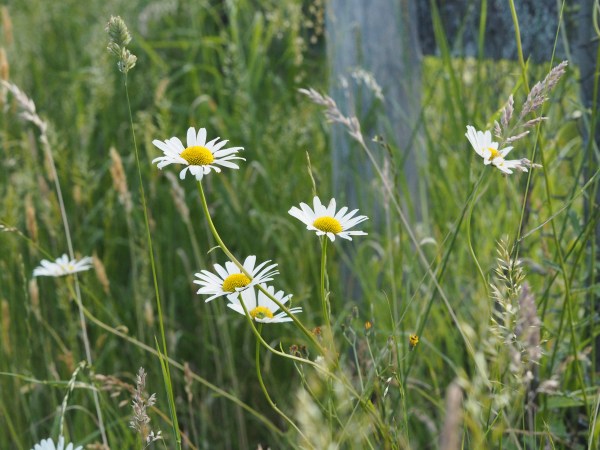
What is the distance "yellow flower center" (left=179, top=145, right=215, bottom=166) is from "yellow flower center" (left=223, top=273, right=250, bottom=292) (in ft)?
0.49

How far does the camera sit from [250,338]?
235 centimetres

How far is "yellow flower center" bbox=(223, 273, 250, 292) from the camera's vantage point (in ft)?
3.32

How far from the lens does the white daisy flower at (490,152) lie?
1006 millimetres

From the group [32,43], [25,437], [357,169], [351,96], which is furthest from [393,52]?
[32,43]

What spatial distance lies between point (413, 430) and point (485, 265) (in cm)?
43

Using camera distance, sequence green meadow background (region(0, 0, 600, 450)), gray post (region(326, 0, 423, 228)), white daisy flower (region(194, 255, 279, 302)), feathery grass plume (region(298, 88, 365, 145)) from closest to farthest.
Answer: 1. white daisy flower (region(194, 255, 279, 302))
2. feathery grass plume (region(298, 88, 365, 145))
3. green meadow background (region(0, 0, 600, 450))
4. gray post (region(326, 0, 423, 228))

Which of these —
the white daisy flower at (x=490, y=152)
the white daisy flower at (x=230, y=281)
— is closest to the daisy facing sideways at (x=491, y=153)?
the white daisy flower at (x=490, y=152)

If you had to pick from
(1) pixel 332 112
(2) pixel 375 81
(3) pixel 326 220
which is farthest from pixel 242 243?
(3) pixel 326 220

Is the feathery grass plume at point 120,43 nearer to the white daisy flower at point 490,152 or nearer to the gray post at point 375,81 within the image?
the white daisy flower at point 490,152

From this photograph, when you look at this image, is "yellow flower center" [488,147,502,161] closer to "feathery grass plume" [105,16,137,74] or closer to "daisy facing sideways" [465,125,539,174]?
"daisy facing sideways" [465,125,539,174]

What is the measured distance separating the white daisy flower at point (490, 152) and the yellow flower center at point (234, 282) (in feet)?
1.06

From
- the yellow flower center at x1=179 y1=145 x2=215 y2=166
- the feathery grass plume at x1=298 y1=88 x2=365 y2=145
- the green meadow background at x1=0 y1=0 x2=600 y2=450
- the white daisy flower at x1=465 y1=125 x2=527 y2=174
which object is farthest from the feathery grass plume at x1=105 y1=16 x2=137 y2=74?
the green meadow background at x1=0 y1=0 x2=600 y2=450

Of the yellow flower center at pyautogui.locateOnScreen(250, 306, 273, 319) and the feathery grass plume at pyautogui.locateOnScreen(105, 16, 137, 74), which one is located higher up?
the feathery grass plume at pyautogui.locateOnScreen(105, 16, 137, 74)

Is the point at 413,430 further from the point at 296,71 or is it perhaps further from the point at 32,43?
the point at 32,43
